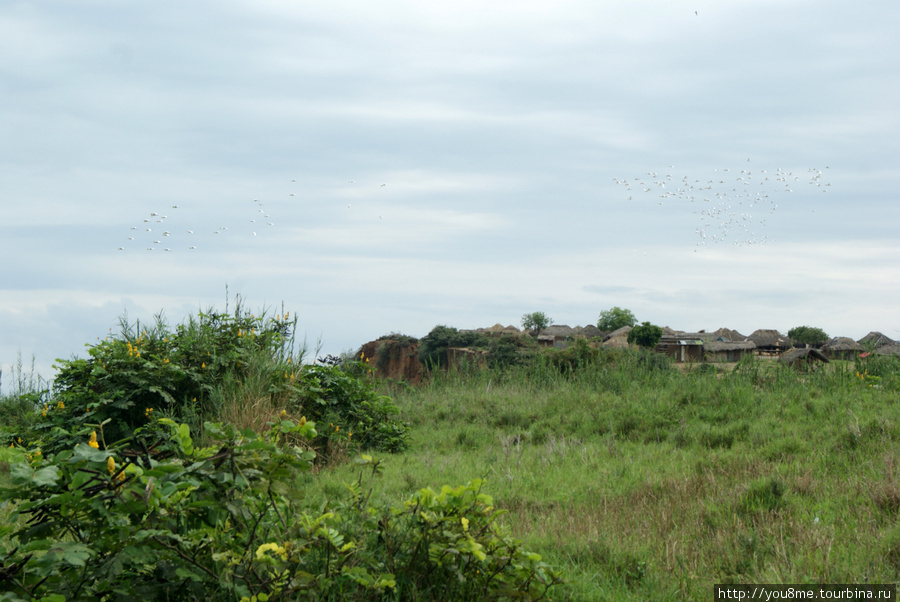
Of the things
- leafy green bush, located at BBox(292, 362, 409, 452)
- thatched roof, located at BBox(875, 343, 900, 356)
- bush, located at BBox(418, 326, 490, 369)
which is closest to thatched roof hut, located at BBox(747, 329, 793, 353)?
thatched roof, located at BBox(875, 343, 900, 356)

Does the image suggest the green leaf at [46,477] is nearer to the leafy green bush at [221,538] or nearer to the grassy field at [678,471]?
the leafy green bush at [221,538]

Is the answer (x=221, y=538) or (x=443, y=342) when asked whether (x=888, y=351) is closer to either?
(x=443, y=342)

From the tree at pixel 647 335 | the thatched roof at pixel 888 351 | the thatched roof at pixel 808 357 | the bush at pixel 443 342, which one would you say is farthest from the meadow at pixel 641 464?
the tree at pixel 647 335

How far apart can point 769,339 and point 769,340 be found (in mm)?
194

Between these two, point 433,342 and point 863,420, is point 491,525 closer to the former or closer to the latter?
point 863,420

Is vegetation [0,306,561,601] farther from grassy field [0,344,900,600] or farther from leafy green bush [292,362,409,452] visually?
leafy green bush [292,362,409,452]

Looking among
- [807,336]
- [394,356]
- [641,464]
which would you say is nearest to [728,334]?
[807,336]

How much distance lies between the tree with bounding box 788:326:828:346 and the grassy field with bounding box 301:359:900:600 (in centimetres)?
5943

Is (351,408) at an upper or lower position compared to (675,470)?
upper

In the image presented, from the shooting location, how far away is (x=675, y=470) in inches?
274

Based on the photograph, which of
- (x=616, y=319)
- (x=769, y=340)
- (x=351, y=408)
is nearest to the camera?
(x=351, y=408)

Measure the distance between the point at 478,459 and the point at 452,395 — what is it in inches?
192

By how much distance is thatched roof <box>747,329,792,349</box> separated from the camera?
5831cm

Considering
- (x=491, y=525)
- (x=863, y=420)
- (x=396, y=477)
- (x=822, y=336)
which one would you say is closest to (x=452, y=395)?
(x=396, y=477)
